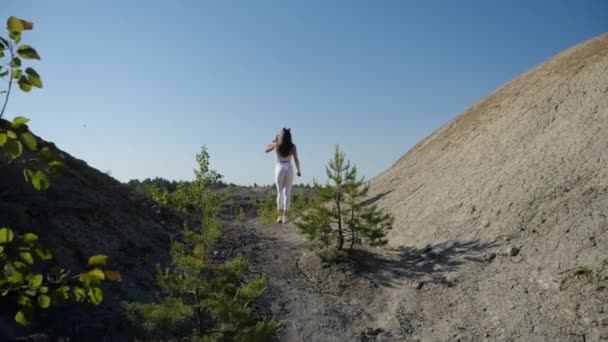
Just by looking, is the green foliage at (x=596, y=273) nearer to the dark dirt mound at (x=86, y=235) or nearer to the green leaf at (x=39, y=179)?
the dark dirt mound at (x=86, y=235)

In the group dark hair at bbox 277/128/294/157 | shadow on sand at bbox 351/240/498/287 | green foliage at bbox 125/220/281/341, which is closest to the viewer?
green foliage at bbox 125/220/281/341

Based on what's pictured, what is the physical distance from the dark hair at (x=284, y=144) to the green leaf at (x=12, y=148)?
970cm

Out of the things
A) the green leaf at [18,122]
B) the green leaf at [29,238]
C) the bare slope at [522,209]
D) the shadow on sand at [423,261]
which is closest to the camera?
the green leaf at [18,122]

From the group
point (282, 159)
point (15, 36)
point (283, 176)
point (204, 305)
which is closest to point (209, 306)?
point (204, 305)

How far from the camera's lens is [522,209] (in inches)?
323

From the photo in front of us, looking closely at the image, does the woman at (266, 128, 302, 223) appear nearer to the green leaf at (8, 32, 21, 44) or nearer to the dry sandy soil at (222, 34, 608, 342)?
the dry sandy soil at (222, 34, 608, 342)

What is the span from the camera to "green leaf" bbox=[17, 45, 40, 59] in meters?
1.64

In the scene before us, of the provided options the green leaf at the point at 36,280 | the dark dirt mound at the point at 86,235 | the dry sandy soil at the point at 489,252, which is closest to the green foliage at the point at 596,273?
the dry sandy soil at the point at 489,252

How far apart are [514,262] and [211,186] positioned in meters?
4.68

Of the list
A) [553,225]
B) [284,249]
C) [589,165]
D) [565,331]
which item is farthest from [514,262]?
[284,249]

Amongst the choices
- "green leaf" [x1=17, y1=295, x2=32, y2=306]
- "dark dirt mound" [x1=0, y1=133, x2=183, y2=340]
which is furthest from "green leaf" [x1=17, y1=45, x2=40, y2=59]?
"dark dirt mound" [x1=0, y1=133, x2=183, y2=340]

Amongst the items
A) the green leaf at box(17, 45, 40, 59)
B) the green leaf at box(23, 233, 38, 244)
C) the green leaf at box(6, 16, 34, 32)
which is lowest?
the green leaf at box(23, 233, 38, 244)

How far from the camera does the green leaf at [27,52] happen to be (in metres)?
1.64

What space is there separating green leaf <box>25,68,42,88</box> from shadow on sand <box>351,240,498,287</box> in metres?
6.63
